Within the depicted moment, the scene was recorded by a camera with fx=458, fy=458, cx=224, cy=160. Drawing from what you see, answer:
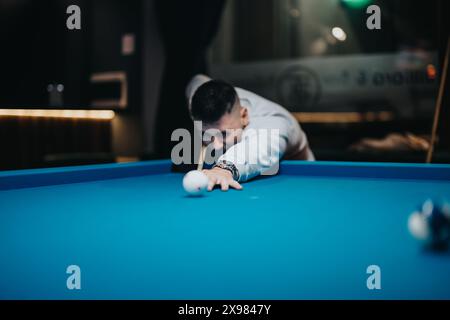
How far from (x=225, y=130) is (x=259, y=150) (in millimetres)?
331

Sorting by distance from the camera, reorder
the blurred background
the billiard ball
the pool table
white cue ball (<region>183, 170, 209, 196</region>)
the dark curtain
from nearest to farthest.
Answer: the pool table, the billiard ball, white cue ball (<region>183, 170, 209, 196</region>), the dark curtain, the blurred background

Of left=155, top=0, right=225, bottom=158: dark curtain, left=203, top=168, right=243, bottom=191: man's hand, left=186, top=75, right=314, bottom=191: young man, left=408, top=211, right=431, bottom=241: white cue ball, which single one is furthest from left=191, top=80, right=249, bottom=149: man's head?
left=155, top=0, right=225, bottom=158: dark curtain

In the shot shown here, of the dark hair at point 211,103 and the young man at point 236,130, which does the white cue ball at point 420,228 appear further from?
the dark hair at point 211,103

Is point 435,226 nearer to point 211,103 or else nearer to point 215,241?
point 215,241

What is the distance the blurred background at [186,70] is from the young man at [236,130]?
7.59 feet

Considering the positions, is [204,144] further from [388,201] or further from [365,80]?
[365,80]

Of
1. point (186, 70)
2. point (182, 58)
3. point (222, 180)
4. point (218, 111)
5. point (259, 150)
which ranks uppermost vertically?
point (182, 58)

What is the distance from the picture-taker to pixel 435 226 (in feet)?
3.88

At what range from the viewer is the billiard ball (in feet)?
3.86

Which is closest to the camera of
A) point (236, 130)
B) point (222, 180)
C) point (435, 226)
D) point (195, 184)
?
point (435, 226)

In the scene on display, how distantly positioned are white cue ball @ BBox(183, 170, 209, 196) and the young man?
0.19m

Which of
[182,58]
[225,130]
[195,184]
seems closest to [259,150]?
[225,130]

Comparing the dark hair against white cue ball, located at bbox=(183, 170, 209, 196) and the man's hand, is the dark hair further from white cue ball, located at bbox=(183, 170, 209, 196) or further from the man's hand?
white cue ball, located at bbox=(183, 170, 209, 196)

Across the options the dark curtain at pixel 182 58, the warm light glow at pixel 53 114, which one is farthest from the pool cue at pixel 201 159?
the warm light glow at pixel 53 114
